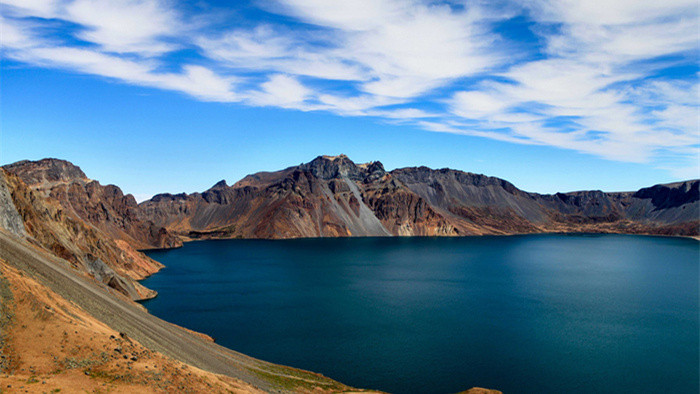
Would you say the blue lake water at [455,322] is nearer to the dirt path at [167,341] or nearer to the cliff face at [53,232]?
the dirt path at [167,341]

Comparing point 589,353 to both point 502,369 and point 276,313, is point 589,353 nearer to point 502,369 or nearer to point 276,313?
point 502,369

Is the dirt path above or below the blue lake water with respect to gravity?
above

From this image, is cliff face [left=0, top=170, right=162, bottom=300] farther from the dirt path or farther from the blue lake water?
the dirt path

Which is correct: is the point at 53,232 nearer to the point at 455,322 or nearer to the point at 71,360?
the point at 71,360

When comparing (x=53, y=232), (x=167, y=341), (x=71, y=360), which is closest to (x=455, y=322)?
(x=167, y=341)

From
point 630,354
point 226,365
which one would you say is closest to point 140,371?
point 226,365

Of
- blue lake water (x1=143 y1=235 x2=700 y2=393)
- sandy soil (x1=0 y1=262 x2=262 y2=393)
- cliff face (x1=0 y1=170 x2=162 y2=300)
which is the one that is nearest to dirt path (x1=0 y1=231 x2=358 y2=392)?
blue lake water (x1=143 y1=235 x2=700 y2=393)

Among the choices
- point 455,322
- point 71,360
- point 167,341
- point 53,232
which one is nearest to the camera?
point 71,360
